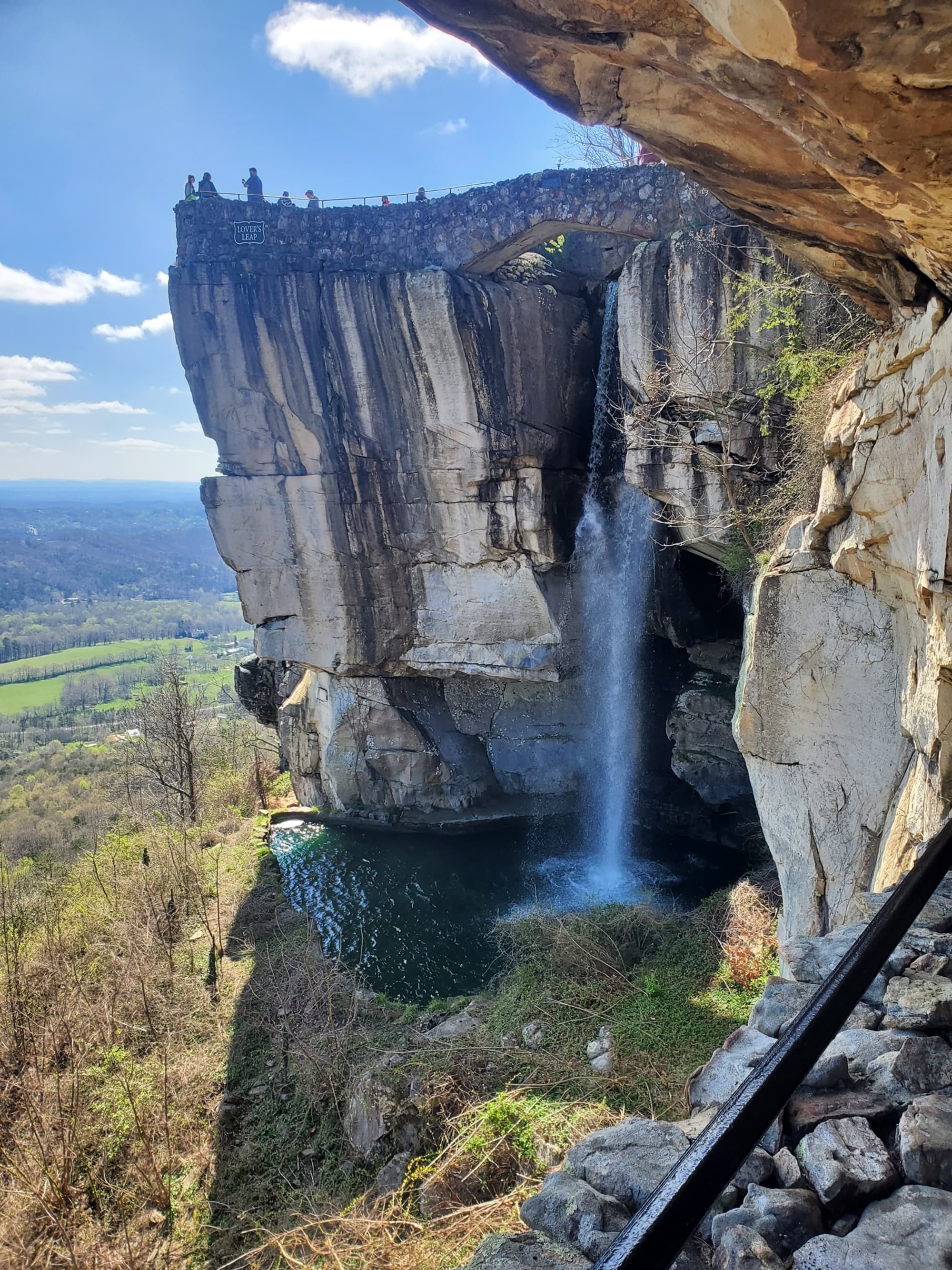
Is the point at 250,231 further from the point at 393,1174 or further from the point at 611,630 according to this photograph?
the point at 393,1174

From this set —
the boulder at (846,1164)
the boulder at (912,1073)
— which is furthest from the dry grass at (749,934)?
the boulder at (846,1164)

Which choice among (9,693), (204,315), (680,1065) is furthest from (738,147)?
(9,693)

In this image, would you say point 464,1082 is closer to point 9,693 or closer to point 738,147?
point 738,147

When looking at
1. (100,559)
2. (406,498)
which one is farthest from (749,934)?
(100,559)

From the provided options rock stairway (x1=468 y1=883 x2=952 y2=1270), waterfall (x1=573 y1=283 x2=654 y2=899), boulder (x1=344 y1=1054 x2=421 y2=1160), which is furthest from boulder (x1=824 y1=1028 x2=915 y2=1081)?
waterfall (x1=573 y1=283 x2=654 y2=899)

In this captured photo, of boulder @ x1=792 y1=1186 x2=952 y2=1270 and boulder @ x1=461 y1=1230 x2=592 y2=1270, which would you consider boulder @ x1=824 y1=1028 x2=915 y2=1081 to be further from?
boulder @ x1=461 y1=1230 x2=592 y2=1270
